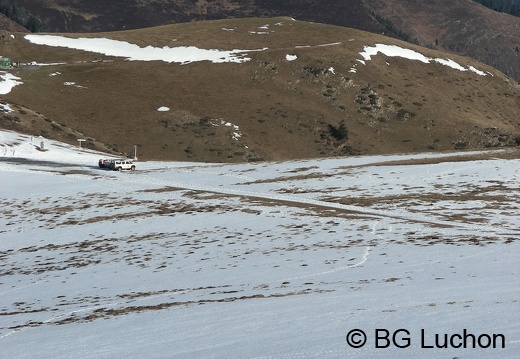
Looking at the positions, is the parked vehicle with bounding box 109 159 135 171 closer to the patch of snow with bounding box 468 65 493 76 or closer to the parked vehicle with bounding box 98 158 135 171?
the parked vehicle with bounding box 98 158 135 171

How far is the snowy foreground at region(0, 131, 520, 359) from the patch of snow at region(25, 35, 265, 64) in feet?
238

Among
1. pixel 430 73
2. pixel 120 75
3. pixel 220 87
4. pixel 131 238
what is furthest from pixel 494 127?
pixel 131 238

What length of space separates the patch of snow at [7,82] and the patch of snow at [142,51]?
2396 cm

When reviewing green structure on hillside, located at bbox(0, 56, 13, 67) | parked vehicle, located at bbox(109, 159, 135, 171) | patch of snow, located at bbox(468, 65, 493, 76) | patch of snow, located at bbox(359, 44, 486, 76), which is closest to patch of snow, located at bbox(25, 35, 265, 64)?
green structure on hillside, located at bbox(0, 56, 13, 67)

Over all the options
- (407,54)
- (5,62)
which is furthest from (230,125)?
(407,54)

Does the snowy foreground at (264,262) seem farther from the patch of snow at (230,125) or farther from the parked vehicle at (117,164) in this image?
the patch of snow at (230,125)

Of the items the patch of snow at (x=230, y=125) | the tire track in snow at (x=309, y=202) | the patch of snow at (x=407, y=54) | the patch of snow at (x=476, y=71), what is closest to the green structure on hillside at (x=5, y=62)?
the patch of snow at (x=230, y=125)

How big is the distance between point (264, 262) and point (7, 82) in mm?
94522

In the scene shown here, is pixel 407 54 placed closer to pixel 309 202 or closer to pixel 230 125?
pixel 230 125

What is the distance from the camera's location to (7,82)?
115500 mm

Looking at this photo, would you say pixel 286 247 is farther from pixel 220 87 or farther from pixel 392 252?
pixel 220 87

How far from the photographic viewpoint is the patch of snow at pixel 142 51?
450 feet

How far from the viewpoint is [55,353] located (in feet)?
62.8

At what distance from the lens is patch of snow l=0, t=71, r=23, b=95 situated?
366 feet
